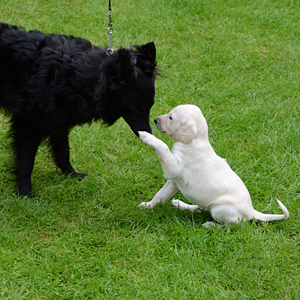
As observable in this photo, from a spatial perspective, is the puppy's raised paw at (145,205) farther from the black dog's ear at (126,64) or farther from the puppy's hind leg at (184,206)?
the black dog's ear at (126,64)

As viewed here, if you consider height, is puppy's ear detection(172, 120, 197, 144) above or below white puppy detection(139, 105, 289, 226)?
above

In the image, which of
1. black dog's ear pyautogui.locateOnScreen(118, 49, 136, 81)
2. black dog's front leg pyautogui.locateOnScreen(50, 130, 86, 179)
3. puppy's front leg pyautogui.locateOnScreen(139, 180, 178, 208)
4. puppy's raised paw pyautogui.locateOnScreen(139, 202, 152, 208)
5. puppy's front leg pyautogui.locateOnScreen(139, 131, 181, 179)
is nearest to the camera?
black dog's ear pyautogui.locateOnScreen(118, 49, 136, 81)

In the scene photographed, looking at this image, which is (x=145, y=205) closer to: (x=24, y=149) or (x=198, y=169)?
(x=198, y=169)

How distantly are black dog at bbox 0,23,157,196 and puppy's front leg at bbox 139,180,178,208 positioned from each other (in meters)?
0.52

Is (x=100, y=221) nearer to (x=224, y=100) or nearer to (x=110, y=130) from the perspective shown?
(x=110, y=130)

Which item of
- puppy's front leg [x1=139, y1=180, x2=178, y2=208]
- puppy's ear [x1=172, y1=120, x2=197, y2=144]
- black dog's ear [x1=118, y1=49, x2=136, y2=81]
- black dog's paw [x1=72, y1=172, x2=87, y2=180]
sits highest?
black dog's ear [x1=118, y1=49, x2=136, y2=81]

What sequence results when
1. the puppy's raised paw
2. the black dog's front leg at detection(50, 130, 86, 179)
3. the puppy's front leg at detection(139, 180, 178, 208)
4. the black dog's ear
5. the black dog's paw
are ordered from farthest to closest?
1. the black dog's paw
2. the black dog's front leg at detection(50, 130, 86, 179)
3. the puppy's raised paw
4. the puppy's front leg at detection(139, 180, 178, 208)
5. the black dog's ear

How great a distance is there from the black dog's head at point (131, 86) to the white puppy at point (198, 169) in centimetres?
22

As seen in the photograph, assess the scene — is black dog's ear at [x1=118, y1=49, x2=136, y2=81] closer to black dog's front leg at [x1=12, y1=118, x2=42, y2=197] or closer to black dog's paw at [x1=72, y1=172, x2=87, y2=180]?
black dog's front leg at [x1=12, y1=118, x2=42, y2=197]

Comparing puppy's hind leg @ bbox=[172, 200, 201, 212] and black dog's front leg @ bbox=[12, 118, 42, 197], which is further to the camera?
puppy's hind leg @ bbox=[172, 200, 201, 212]

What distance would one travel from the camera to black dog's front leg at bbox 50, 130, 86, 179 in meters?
3.64

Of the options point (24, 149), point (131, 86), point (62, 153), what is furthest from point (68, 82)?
point (62, 153)

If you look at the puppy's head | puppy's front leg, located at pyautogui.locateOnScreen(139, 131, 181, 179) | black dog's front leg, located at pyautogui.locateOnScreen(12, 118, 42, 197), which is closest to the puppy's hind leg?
puppy's front leg, located at pyautogui.locateOnScreen(139, 131, 181, 179)

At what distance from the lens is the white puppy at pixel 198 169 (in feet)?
9.63
